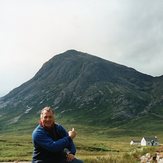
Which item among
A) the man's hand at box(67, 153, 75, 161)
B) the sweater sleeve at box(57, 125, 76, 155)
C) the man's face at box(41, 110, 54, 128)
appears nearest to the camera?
the man's face at box(41, 110, 54, 128)

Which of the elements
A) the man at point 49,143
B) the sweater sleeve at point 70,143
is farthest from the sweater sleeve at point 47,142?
the sweater sleeve at point 70,143

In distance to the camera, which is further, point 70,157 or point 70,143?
point 70,143

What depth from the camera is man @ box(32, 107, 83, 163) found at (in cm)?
1088

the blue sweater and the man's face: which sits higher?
the man's face

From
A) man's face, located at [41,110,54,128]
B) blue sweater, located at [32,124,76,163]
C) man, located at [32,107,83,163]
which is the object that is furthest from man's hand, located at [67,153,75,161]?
man's face, located at [41,110,54,128]

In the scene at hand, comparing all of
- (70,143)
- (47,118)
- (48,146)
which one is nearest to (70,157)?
(70,143)

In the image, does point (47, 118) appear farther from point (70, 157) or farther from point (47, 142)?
point (70, 157)

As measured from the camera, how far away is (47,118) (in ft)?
35.8

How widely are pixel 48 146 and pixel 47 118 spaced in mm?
668

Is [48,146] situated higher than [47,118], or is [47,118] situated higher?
[47,118]

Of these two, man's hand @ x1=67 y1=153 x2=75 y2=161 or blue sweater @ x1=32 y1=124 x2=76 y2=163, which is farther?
man's hand @ x1=67 y1=153 x2=75 y2=161

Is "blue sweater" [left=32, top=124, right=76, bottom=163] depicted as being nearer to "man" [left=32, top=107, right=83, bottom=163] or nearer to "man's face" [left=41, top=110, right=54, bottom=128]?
"man" [left=32, top=107, right=83, bottom=163]

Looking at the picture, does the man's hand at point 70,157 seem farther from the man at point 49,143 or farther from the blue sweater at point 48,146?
the blue sweater at point 48,146

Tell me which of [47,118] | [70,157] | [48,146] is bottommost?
[70,157]
